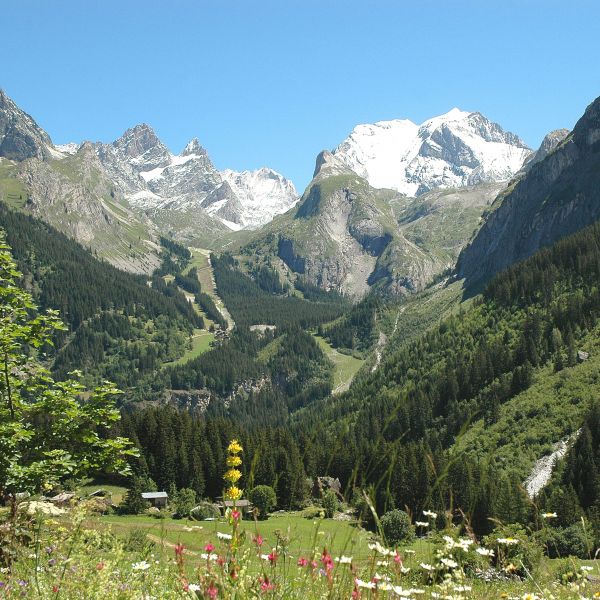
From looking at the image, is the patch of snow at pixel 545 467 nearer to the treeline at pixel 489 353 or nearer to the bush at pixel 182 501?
the treeline at pixel 489 353

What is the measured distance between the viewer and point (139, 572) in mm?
5828

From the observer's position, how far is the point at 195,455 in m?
102

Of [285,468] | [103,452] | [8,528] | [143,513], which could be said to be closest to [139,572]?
[8,528]

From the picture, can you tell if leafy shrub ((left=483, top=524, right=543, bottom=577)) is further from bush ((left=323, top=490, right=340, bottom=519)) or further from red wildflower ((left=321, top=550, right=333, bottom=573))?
bush ((left=323, top=490, right=340, bottom=519))

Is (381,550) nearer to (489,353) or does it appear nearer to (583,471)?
(583,471)

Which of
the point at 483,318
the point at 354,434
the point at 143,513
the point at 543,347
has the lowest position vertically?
the point at 143,513

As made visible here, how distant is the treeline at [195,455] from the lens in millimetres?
96875

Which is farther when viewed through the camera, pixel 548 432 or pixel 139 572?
pixel 548 432

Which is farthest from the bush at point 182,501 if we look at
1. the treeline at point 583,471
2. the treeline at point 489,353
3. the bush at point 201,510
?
the bush at point 201,510

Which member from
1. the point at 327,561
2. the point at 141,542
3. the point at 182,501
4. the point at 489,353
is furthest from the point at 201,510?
the point at 489,353

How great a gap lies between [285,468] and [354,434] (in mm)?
54915

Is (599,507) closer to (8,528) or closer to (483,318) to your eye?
(8,528)

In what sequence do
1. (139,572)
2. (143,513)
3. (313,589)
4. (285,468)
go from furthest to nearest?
(285,468)
(143,513)
(139,572)
(313,589)

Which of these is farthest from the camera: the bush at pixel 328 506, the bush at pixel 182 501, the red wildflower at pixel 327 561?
the bush at pixel 182 501
